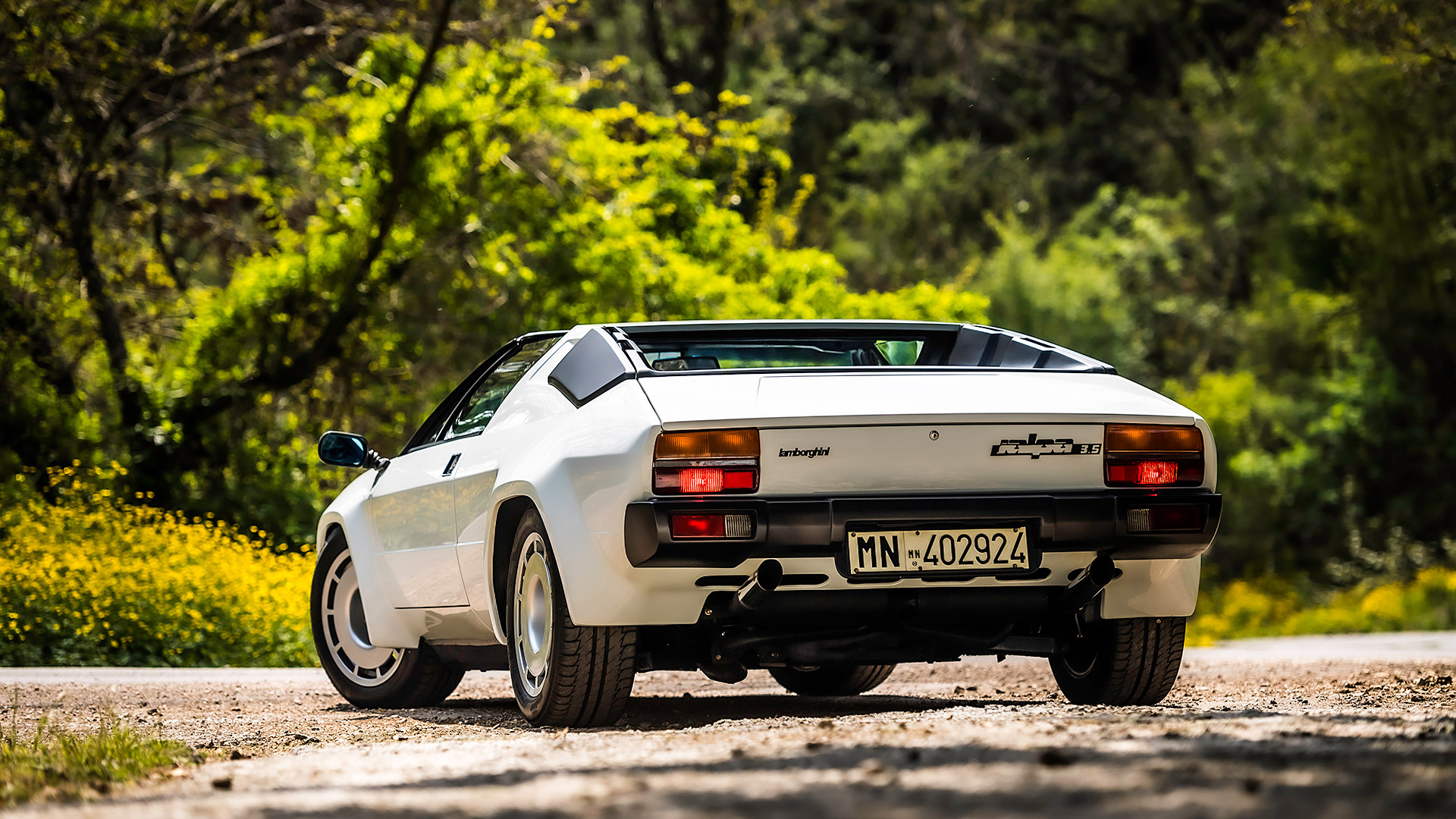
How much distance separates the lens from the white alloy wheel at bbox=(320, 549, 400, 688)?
24.7ft

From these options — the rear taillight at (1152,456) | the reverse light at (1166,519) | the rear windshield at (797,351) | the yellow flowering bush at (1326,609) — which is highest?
the rear windshield at (797,351)

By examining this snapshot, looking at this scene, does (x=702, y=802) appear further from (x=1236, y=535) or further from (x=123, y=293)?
(x=1236, y=535)

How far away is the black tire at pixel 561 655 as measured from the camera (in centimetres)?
545

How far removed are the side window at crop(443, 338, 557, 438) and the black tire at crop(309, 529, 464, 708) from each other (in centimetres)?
102

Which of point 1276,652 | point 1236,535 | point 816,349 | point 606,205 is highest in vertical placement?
point 606,205

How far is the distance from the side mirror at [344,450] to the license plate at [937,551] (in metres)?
2.83

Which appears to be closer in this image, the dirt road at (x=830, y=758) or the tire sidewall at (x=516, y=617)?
the dirt road at (x=830, y=758)

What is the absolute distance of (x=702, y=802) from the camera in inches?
129

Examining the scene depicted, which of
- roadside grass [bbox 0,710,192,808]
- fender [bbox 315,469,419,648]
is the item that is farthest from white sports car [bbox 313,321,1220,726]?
roadside grass [bbox 0,710,192,808]

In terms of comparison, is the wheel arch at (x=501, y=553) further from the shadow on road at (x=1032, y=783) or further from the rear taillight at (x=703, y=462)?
the shadow on road at (x=1032, y=783)

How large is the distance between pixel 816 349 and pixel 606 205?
33.8ft

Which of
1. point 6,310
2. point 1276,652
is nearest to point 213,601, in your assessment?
point 6,310

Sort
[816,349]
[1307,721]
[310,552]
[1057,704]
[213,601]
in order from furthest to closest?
1. [310,552]
2. [213,601]
3. [816,349]
4. [1057,704]
5. [1307,721]

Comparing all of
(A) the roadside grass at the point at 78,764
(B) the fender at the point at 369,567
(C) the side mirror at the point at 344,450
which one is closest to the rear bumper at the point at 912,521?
(A) the roadside grass at the point at 78,764
